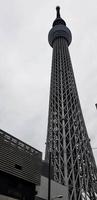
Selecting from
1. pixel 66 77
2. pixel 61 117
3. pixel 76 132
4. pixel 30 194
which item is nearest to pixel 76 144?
pixel 76 132

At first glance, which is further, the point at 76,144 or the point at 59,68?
the point at 59,68

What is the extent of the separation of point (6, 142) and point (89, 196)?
127ft

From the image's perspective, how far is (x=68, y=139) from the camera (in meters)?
66.1

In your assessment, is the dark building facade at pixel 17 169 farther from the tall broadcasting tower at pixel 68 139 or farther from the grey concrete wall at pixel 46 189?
the tall broadcasting tower at pixel 68 139

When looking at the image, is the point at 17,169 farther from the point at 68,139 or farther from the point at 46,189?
the point at 68,139

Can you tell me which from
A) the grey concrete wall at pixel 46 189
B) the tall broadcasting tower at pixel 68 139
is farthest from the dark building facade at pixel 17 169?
the tall broadcasting tower at pixel 68 139

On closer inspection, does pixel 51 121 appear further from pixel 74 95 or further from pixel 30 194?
pixel 30 194

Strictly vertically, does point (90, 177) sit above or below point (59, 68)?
below

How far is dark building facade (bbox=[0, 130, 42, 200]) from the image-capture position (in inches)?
1000

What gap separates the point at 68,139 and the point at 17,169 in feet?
133

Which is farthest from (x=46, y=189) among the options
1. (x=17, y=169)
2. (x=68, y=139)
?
(x=68, y=139)

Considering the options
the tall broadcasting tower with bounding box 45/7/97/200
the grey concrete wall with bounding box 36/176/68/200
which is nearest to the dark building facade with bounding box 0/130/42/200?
the grey concrete wall with bounding box 36/176/68/200

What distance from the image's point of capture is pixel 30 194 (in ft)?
92.0

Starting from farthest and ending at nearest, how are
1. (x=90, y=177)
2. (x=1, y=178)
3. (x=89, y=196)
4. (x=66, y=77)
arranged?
(x=66, y=77) → (x=90, y=177) → (x=89, y=196) → (x=1, y=178)
